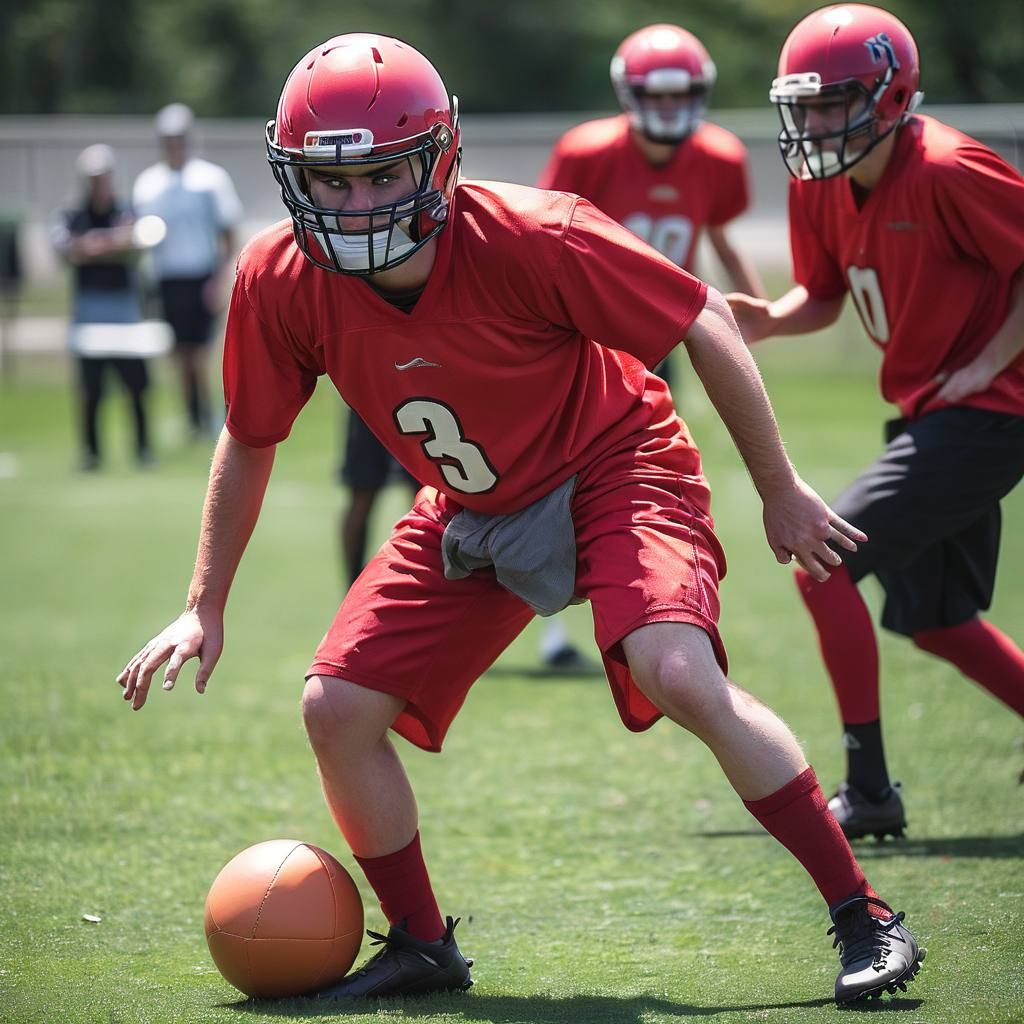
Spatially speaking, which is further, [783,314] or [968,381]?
[783,314]

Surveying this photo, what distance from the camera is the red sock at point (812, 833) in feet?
12.1

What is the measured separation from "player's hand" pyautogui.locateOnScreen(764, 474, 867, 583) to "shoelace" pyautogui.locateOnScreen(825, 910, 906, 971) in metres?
0.78

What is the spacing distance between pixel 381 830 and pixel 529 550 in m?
0.76

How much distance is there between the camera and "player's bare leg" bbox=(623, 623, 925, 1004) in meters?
3.63

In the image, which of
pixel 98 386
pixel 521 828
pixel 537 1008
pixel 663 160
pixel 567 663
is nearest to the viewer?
pixel 537 1008

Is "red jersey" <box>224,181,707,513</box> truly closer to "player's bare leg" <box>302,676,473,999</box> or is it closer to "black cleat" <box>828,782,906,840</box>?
"player's bare leg" <box>302,676,473,999</box>

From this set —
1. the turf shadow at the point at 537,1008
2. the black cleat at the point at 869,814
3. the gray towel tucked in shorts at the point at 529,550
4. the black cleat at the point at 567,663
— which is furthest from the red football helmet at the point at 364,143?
the black cleat at the point at 567,663

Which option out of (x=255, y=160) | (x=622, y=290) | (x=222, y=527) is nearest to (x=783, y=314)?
(x=622, y=290)

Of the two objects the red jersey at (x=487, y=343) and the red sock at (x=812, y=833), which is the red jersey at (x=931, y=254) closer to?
the red jersey at (x=487, y=343)

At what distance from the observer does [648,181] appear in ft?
25.8

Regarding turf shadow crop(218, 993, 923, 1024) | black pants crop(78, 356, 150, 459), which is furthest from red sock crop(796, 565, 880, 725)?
black pants crop(78, 356, 150, 459)

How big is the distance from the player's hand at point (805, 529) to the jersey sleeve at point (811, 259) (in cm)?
176

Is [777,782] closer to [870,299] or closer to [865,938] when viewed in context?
[865,938]

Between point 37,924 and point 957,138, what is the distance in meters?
3.49
